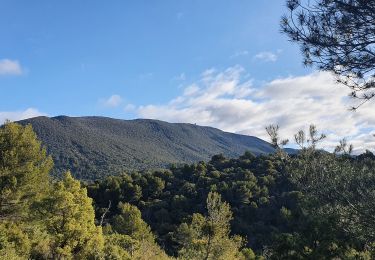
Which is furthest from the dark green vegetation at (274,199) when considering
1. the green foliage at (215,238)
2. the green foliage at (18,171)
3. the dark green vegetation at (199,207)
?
the green foliage at (18,171)

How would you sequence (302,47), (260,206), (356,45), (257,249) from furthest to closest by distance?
(260,206) → (257,249) → (302,47) → (356,45)

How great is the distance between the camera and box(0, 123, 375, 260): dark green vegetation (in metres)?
10.6

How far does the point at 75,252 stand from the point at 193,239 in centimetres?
850

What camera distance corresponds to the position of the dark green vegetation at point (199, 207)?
1061cm

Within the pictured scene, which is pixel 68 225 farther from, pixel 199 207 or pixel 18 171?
pixel 199 207

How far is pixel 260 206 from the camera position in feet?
180

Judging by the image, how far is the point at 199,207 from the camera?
185ft

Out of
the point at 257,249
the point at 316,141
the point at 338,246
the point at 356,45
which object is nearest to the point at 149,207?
the point at 257,249

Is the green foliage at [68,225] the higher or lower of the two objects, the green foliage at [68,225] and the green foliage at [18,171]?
the lower

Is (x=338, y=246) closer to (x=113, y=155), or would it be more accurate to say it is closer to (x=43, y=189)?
(x=43, y=189)

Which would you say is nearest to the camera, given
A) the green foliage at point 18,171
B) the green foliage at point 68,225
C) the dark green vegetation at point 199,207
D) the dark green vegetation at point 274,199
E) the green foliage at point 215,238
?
the dark green vegetation at point 274,199

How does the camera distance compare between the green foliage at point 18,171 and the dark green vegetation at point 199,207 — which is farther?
the green foliage at point 18,171

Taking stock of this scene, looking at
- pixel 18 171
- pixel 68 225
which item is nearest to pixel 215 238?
pixel 68 225

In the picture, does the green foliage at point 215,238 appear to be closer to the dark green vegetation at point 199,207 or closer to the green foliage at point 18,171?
the dark green vegetation at point 199,207
